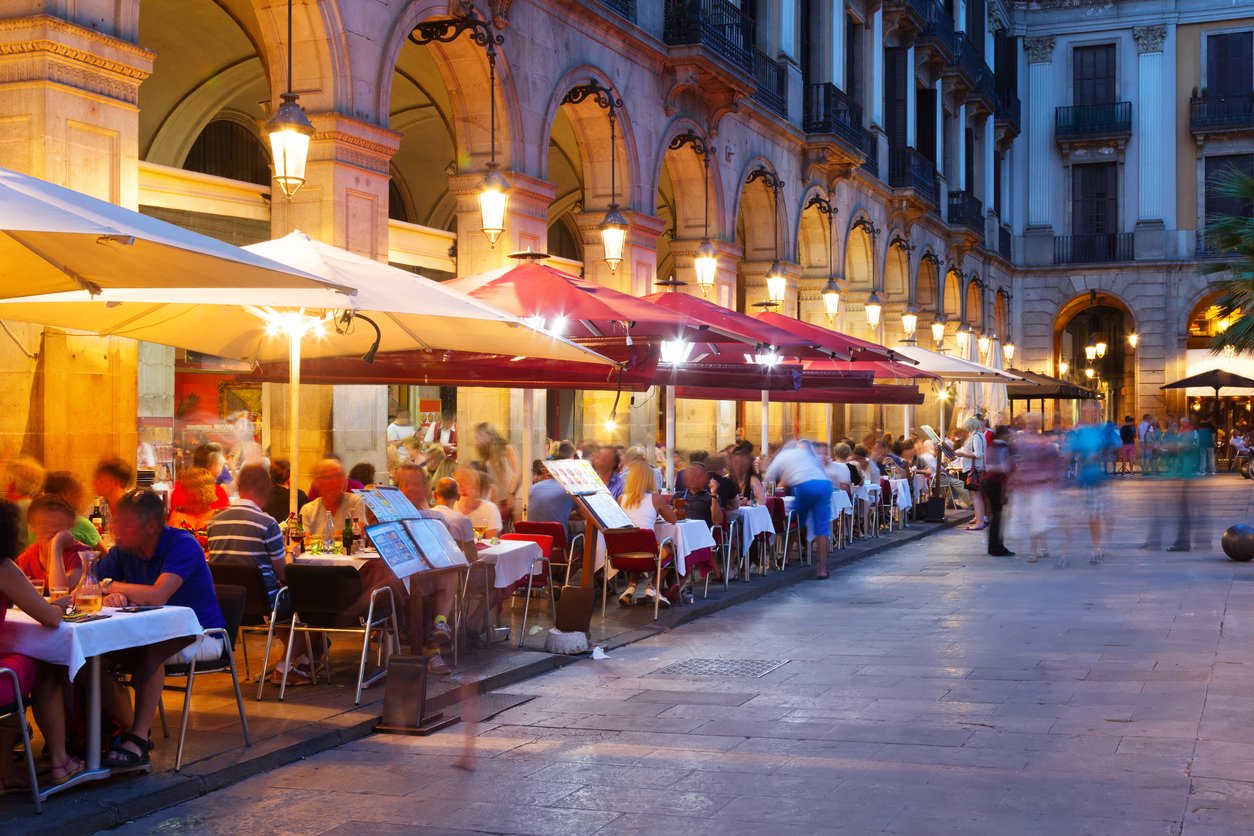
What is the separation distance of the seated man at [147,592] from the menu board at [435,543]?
5.25ft

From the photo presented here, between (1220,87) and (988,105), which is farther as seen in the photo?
(1220,87)

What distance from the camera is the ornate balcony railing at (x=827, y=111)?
85.4 ft

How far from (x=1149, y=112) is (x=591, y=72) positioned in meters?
31.1

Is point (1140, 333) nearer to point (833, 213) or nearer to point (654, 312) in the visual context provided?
point (833, 213)

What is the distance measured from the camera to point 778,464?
15.5 m

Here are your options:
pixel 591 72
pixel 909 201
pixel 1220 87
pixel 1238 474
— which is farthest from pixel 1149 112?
pixel 591 72

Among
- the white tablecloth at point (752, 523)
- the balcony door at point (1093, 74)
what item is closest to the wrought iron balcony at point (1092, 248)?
the balcony door at point (1093, 74)

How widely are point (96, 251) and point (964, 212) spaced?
32.8m

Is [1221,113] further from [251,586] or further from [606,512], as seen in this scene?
[251,586]

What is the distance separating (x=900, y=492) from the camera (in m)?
20.7

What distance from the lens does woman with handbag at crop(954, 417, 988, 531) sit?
855 inches

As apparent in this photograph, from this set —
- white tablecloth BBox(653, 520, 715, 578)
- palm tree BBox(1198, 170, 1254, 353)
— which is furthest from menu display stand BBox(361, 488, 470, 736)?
palm tree BBox(1198, 170, 1254, 353)

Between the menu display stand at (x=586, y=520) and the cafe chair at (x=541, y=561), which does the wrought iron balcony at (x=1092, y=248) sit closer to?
the menu display stand at (x=586, y=520)

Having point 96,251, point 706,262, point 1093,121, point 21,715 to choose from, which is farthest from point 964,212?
point 21,715
